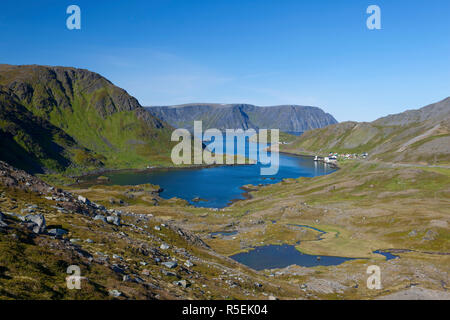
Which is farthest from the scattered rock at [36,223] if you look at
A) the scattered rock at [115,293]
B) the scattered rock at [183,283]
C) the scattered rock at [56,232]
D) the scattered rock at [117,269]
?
the scattered rock at [183,283]

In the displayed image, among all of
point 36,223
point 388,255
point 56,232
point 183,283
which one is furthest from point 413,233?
point 36,223

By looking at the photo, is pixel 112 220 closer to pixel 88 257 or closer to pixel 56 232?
pixel 56 232

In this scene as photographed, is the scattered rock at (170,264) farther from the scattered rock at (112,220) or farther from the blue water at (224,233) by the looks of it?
the blue water at (224,233)

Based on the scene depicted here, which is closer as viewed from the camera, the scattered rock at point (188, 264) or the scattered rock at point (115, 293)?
the scattered rock at point (115, 293)

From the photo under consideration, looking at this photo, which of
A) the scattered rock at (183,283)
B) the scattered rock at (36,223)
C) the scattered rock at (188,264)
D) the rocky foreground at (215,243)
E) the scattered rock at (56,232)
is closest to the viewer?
the rocky foreground at (215,243)

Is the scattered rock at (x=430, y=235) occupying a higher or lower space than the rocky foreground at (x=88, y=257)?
lower

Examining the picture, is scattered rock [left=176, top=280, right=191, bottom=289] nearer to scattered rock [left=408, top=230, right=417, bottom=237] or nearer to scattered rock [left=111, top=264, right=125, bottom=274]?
scattered rock [left=111, top=264, right=125, bottom=274]

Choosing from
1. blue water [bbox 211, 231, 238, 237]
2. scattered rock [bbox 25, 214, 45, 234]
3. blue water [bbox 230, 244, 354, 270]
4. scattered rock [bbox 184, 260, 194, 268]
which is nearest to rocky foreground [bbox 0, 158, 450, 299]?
scattered rock [bbox 25, 214, 45, 234]

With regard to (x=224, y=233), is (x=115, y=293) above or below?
above

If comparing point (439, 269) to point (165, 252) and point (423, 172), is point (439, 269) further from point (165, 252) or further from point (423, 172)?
point (423, 172)
